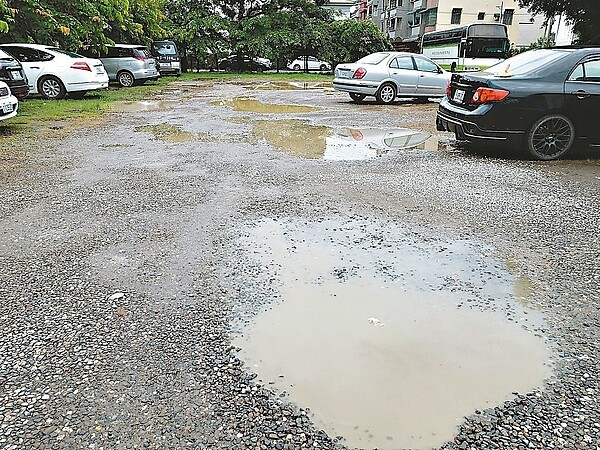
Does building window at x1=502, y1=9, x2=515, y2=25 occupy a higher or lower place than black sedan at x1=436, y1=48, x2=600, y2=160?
higher

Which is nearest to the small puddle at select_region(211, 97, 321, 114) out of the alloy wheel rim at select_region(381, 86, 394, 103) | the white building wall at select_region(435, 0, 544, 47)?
the alloy wheel rim at select_region(381, 86, 394, 103)

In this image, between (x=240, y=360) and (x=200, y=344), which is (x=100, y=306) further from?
(x=240, y=360)

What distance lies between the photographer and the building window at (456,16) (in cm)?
5497

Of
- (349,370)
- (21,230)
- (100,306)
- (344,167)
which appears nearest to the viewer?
(349,370)

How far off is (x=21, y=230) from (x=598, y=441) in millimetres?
4508

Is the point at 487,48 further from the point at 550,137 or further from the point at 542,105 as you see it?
the point at 542,105

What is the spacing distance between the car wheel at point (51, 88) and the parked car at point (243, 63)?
20192 millimetres

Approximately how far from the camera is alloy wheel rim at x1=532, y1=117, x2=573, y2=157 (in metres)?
7.88

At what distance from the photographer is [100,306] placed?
3424mm

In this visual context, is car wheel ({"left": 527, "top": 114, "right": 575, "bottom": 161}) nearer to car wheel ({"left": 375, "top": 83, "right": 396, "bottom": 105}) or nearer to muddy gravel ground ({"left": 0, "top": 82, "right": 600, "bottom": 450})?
muddy gravel ground ({"left": 0, "top": 82, "right": 600, "bottom": 450})

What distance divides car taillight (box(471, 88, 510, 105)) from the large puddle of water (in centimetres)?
398

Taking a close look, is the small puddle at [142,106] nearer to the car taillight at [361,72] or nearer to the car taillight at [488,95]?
the car taillight at [361,72]

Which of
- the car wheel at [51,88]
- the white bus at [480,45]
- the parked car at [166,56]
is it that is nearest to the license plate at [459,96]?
the car wheel at [51,88]

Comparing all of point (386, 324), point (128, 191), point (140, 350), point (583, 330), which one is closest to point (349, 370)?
point (386, 324)
